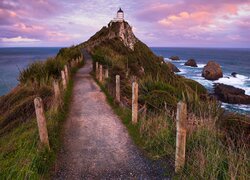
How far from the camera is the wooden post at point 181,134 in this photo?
4.33m

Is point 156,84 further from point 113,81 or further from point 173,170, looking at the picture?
point 173,170

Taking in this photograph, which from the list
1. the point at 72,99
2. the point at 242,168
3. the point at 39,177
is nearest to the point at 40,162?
the point at 39,177

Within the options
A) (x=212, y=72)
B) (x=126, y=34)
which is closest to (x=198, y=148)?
(x=126, y=34)

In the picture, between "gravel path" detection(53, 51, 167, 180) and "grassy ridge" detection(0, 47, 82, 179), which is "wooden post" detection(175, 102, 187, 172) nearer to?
"gravel path" detection(53, 51, 167, 180)

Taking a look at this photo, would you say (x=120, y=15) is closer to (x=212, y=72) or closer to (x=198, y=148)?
(x=212, y=72)

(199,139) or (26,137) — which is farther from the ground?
(199,139)

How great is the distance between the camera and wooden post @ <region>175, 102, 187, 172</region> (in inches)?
171

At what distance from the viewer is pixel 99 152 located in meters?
5.76

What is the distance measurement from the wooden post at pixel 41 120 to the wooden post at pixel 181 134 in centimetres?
294

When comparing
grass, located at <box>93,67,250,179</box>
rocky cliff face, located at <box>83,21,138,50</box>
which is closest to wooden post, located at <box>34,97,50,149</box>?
grass, located at <box>93,67,250,179</box>

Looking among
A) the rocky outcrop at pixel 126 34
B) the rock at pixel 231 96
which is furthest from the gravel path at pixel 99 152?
the rocky outcrop at pixel 126 34

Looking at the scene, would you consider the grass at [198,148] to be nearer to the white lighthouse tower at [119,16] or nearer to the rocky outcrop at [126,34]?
the rocky outcrop at [126,34]

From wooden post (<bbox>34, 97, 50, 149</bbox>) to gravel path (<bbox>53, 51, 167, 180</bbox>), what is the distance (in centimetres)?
53

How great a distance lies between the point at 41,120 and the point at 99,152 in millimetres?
1572
